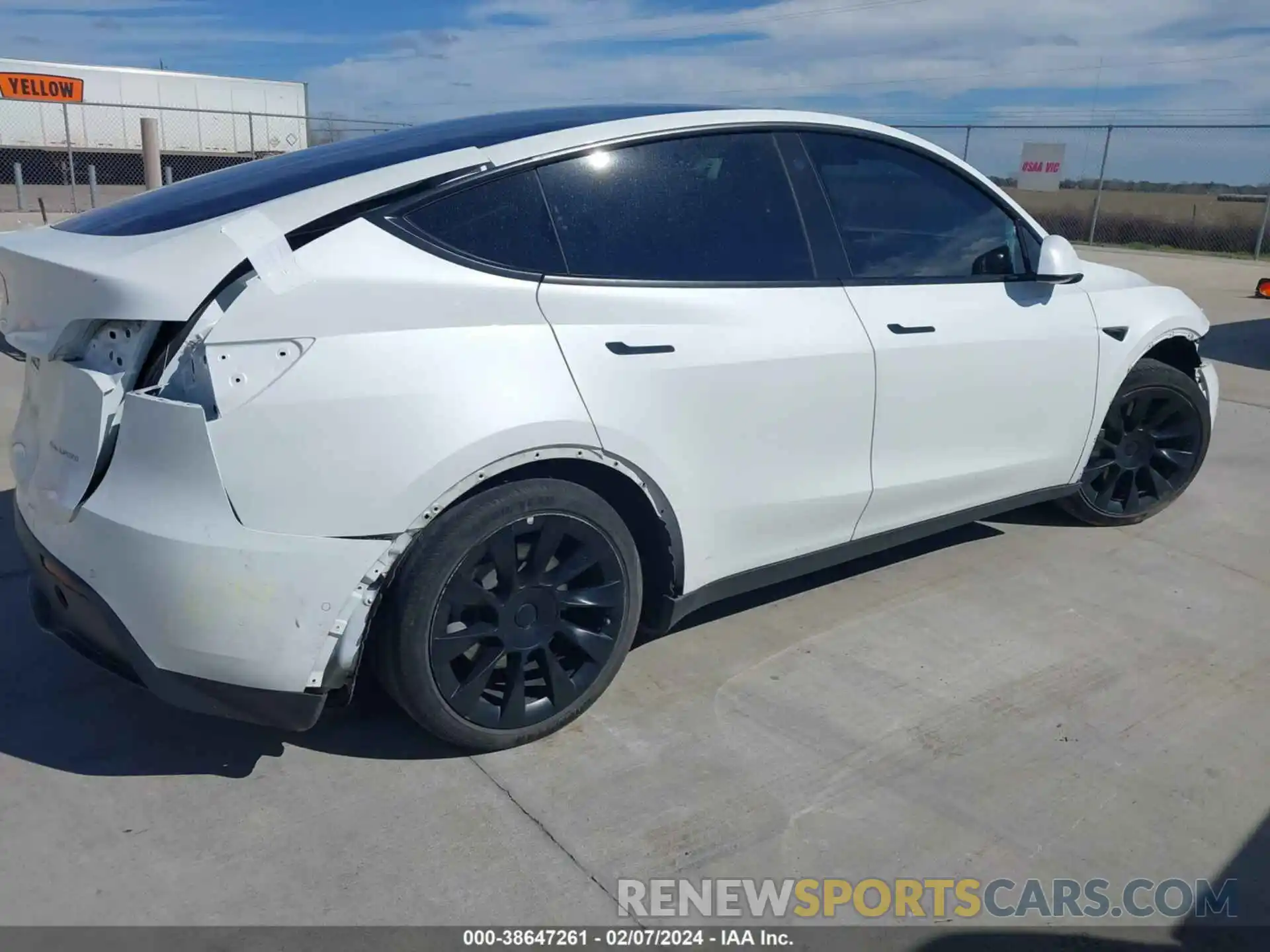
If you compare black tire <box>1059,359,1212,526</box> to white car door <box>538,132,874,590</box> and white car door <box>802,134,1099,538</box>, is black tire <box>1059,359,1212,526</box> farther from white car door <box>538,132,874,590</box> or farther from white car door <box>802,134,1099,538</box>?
white car door <box>538,132,874,590</box>

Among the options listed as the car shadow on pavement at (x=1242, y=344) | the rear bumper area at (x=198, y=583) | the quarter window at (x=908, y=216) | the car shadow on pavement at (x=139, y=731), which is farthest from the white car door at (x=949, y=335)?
the car shadow on pavement at (x=1242, y=344)

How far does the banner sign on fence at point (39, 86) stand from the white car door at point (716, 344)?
29.3 meters

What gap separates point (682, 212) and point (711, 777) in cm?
164

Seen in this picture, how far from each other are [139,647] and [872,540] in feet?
7.85

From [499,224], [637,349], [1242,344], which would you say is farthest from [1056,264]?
[1242,344]

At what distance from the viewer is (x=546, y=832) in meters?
2.68

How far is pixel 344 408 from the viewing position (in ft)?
8.13

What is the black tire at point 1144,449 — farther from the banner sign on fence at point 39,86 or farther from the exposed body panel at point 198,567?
the banner sign on fence at point 39,86

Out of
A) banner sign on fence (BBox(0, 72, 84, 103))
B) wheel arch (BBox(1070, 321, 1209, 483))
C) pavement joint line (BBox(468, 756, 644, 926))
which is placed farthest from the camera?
banner sign on fence (BBox(0, 72, 84, 103))

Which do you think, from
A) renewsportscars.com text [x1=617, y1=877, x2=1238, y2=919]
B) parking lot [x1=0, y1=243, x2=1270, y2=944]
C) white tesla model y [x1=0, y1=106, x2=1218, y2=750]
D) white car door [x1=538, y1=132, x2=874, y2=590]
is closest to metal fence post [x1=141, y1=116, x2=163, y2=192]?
parking lot [x1=0, y1=243, x2=1270, y2=944]

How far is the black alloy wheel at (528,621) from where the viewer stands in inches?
109

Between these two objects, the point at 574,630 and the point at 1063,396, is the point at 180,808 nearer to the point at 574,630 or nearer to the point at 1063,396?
the point at 574,630

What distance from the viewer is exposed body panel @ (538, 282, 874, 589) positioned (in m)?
2.90

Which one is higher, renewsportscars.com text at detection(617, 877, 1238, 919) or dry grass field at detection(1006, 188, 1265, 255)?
dry grass field at detection(1006, 188, 1265, 255)
